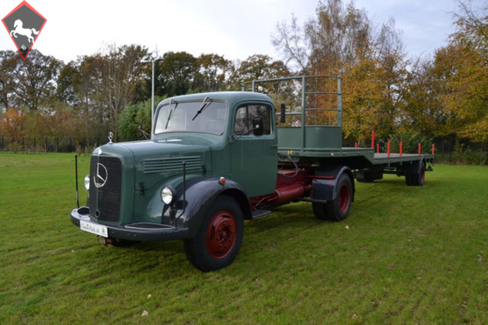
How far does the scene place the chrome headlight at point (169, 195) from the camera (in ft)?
13.8

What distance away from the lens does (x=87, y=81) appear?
44.2 metres

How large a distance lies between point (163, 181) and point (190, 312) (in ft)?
5.48

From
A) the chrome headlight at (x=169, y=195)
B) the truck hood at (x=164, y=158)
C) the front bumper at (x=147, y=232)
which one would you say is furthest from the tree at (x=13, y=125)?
the chrome headlight at (x=169, y=195)

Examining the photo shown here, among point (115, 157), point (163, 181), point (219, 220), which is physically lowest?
point (219, 220)

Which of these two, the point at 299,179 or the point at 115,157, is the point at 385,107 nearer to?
the point at 299,179

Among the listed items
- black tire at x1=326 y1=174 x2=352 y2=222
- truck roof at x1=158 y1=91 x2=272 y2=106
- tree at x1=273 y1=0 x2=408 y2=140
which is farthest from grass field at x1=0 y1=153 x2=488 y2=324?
tree at x1=273 y1=0 x2=408 y2=140

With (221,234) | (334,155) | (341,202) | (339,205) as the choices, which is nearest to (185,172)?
(221,234)

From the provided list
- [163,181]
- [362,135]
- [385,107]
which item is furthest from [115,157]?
[385,107]

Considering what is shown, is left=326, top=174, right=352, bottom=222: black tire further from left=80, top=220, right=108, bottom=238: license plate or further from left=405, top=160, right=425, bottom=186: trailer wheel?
left=405, top=160, right=425, bottom=186: trailer wheel

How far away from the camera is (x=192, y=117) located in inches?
218

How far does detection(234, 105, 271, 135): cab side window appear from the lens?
548cm

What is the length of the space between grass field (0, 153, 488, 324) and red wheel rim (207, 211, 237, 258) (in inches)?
9.4

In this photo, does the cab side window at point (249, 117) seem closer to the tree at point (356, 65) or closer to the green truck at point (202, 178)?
the green truck at point (202, 178)

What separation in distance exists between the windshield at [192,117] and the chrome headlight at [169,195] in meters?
1.37
